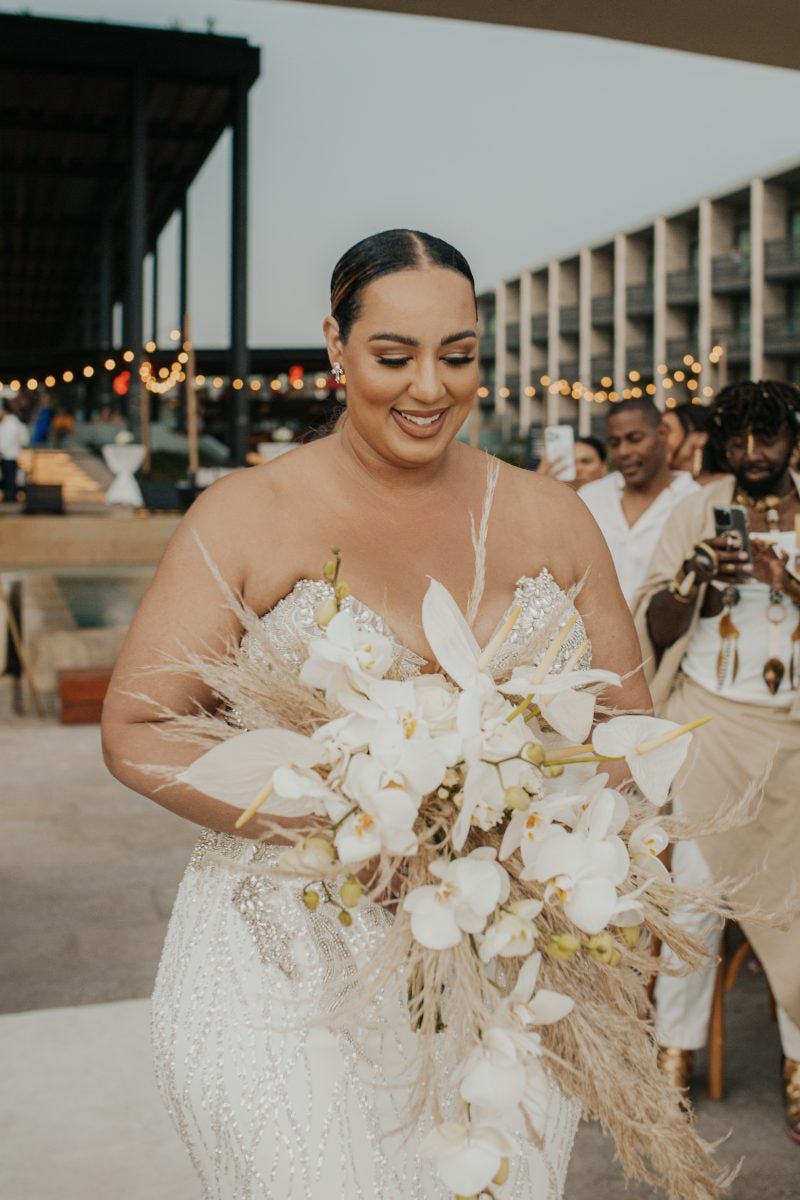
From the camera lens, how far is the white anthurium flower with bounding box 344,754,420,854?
1378 millimetres

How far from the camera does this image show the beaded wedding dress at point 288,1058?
1.95m

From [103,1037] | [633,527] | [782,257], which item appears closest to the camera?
[103,1037]

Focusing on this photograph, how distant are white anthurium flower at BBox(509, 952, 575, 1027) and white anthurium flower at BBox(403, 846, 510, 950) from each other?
8cm

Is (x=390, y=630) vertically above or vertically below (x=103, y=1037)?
above

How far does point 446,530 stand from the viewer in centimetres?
216

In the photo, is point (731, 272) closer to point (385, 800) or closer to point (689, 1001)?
point (689, 1001)

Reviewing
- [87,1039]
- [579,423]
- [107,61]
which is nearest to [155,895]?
[87,1039]

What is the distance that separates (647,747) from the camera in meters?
1.61

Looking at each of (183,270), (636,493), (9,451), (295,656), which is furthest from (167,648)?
(183,270)

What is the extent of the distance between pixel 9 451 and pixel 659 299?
50036mm

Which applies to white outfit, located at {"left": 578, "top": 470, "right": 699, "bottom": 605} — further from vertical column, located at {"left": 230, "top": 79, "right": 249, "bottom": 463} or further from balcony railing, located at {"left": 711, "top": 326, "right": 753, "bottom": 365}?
balcony railing, located at {"left": 711, "top": 326, "right": 753, "bottom": 365}

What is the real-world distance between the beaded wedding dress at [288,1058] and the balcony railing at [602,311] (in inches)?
2887

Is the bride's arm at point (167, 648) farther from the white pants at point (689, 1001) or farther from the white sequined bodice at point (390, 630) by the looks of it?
the white pants at point (689, 1001)

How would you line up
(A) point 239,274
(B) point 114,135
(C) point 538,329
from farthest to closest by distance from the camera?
(C) point 538,329 → (B) point 114,135 → (A) point 239,274
